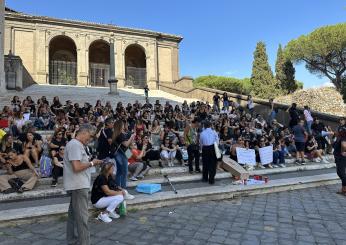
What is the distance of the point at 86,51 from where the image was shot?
37000mm

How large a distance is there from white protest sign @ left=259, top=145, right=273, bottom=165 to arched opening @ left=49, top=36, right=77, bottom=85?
27.3 metres

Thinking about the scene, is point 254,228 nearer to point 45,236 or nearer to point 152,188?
point 152,188

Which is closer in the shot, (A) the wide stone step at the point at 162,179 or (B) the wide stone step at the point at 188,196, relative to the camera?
(B) the wide stone step at the point at 188,196

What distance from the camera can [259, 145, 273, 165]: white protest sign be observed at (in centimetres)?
1152

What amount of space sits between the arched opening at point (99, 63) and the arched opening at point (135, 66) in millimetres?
2319

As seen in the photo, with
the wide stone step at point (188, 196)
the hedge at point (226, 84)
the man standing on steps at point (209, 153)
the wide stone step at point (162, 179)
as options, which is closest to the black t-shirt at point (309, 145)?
the wide stone step at point (162, 179)

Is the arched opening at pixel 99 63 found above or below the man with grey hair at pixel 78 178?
above

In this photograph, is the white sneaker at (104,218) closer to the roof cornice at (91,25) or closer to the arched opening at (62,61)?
the arched opening at (62,61)

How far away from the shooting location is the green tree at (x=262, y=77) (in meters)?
43.2

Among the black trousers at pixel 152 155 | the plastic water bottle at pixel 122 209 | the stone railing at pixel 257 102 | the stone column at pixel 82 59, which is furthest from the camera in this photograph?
the stone column at pixel 82 59

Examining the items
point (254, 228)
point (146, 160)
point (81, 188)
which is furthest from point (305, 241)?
point (146, 160)

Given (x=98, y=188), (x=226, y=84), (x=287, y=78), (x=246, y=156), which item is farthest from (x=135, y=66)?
(x=98, y=188)

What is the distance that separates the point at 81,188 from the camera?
4.72 metres

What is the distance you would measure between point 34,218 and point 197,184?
419 centimetres
